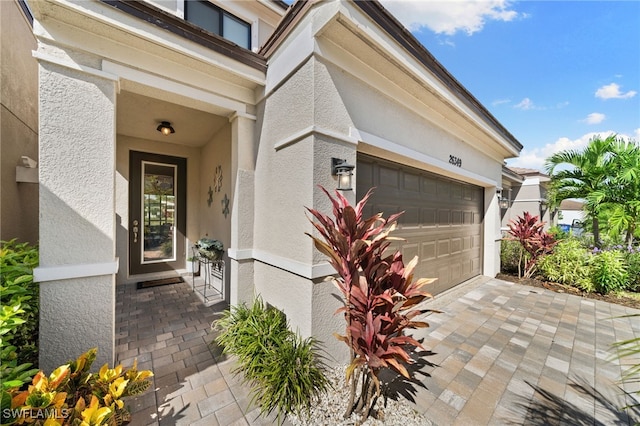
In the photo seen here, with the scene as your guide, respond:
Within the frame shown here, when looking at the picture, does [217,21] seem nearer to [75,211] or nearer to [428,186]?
[75,211]

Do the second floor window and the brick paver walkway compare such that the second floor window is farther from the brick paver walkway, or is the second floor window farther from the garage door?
the brick paver walkway

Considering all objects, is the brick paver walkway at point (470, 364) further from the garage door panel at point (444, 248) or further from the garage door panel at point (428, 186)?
the garage door panel at point (428, 186)

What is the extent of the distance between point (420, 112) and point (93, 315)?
5.42m

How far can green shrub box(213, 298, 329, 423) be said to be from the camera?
7.48ft

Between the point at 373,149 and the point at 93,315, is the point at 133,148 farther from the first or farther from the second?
the point at 373,149

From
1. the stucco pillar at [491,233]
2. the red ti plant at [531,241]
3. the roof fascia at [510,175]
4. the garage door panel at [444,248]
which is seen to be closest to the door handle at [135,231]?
the garage door panel at [444,248]

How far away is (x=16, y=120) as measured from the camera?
4.00m

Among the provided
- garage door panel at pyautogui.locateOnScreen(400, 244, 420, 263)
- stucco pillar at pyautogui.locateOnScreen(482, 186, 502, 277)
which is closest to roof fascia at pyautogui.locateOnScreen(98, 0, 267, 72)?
garage door panel at pyautogui.locateOnScreen(400, 244, 420, 263)

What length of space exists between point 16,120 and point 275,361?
19.2ft

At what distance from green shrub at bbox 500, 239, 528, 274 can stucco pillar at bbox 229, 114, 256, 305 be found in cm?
818

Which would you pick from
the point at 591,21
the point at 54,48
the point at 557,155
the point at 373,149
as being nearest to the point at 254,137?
the point at 373,149

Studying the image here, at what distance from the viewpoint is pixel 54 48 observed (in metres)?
2.36

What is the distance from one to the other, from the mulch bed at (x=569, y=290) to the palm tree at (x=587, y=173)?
8.67 feet

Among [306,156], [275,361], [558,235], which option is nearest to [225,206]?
[306,156]
